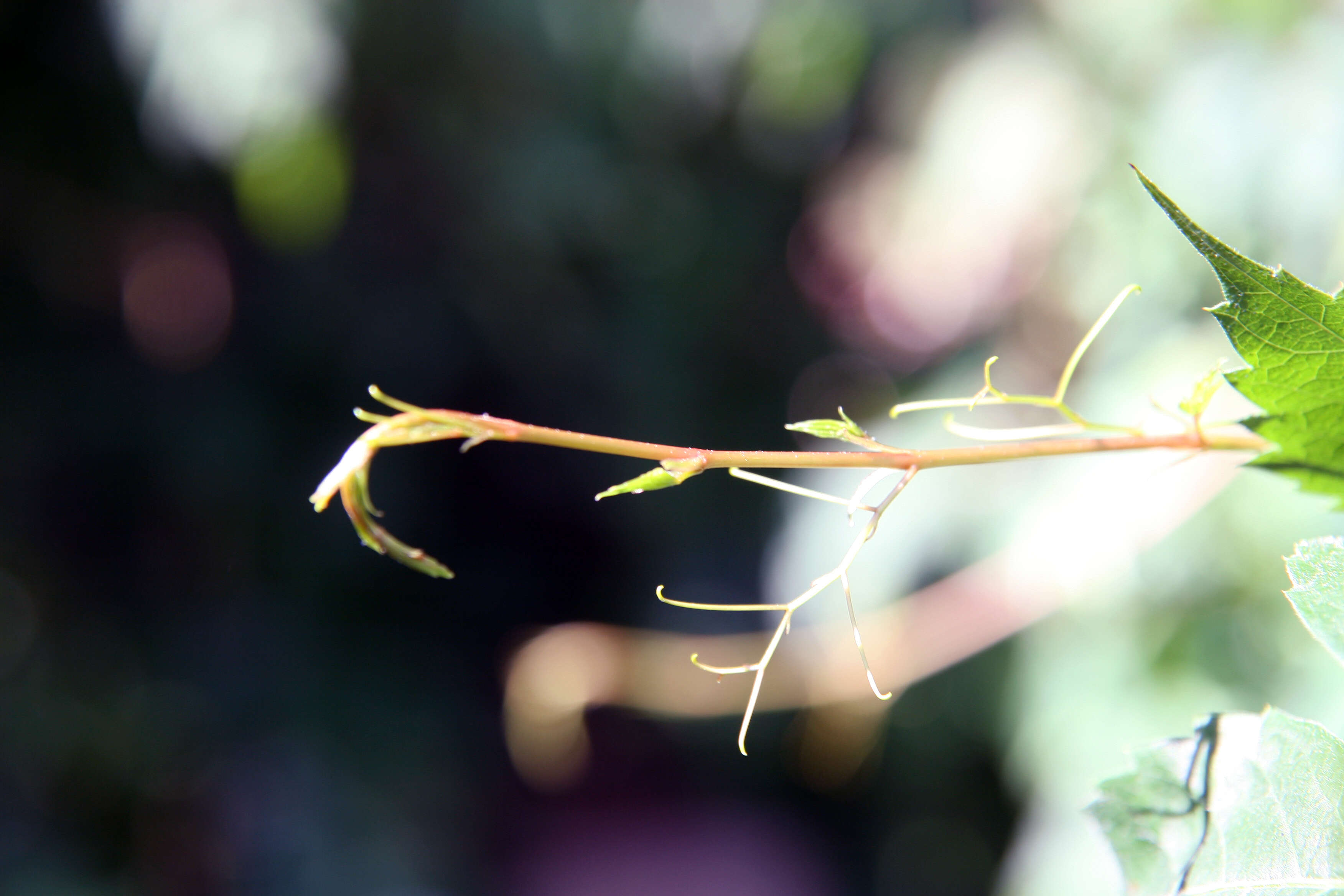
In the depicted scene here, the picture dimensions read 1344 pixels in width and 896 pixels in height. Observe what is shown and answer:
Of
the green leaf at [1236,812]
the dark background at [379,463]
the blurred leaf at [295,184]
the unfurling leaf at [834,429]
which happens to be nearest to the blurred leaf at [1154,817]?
the green leaf at [1236,812]

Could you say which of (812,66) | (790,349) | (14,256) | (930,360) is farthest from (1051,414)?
(14,256)

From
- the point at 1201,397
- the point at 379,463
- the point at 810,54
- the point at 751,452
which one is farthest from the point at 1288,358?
the point at 379,463

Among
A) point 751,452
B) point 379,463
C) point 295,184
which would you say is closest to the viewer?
point 751,452

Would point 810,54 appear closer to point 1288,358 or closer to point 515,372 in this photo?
point 515,372

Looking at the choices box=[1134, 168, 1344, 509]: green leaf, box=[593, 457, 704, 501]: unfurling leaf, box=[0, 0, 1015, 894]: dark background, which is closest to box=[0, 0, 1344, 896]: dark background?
box=[0, 0, 1015, 894]: dark background

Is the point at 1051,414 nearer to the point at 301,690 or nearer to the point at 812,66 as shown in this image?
the point at 812,66

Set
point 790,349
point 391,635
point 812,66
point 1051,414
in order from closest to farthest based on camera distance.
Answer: point 1051,414
point 812,66
point 391,635
point 790,349
